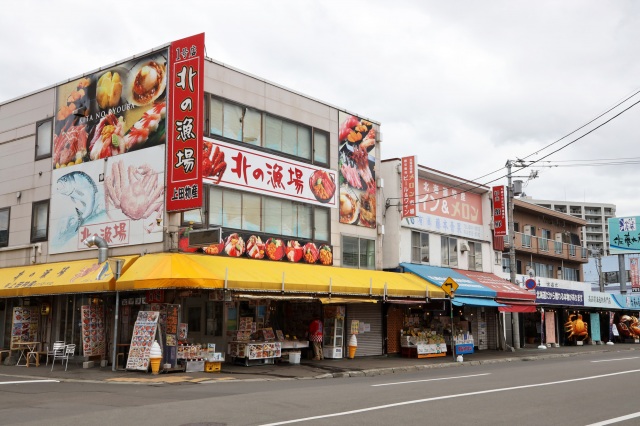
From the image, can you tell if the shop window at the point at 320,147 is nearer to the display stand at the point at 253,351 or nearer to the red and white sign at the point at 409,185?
the red and white sign at the point at 409,185

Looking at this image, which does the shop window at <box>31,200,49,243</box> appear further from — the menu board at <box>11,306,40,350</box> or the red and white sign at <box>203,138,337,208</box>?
the red and white sign at <box>203,138,337,208</box>

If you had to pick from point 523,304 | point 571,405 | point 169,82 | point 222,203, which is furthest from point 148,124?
point 523,304

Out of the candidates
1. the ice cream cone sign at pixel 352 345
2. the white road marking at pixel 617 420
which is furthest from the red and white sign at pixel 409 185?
the white road marking at pixel 617 420

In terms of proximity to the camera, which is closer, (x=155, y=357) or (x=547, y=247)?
(x=155, y=357)

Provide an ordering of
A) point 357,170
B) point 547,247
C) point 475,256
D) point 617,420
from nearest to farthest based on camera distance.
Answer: point 617,420 < point 357,170 < point 475,256 < point 547,247

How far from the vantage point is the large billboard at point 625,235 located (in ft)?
179

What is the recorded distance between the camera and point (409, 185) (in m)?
26.7

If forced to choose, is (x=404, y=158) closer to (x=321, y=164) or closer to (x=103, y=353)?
(x=321, y=164)

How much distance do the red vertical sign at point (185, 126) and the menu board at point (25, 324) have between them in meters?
7.56

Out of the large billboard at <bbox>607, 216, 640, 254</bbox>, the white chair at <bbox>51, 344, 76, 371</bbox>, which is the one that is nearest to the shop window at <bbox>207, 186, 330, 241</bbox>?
the white chair at <bbox>51, 344, 76, 371</bbox>

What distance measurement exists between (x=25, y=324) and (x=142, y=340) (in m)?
6.61

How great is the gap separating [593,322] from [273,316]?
86.5ft

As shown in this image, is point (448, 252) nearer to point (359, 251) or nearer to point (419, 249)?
point (419, 249)

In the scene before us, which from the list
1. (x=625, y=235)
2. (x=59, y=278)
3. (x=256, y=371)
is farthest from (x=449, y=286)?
(x=625, y=235)
